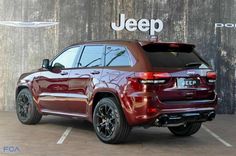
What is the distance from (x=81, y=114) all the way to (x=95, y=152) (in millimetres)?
1445

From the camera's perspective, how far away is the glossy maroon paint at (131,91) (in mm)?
7516

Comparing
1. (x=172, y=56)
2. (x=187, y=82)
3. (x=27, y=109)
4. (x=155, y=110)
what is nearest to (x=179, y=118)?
(x=155, y=110)

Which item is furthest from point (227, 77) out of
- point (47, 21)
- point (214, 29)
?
point (47, 21)

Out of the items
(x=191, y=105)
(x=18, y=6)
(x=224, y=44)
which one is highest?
(x=18, y=6)

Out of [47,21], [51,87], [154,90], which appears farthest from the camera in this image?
[47,21]

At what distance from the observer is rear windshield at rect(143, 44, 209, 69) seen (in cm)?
786

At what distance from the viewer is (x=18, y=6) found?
502 inches

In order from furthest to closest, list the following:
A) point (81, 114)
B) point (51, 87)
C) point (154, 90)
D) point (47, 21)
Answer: point (47, 21) → point (51, 87) → point (81, 114) → point (154, 90)

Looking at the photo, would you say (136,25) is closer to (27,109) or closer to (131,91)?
(27,109)

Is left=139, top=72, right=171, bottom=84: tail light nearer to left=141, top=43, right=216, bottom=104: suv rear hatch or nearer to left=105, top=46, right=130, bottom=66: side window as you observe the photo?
left=141, top=43, right=216, bottom=104: suv rear hatch

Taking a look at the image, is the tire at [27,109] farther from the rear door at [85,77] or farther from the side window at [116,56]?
the side window at [116,56]

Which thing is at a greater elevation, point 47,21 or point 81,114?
point 47,21

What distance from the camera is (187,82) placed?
7.83 m

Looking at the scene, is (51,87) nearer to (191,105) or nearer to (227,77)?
(191,105)
